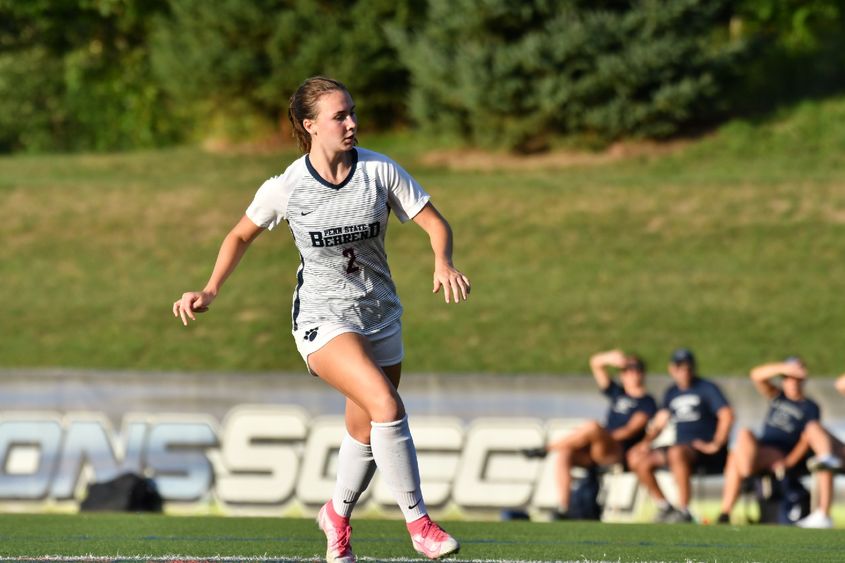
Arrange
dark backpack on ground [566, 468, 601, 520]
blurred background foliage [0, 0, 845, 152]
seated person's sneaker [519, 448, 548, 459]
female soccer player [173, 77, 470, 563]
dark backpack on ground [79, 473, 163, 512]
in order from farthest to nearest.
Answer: blurred background foliage [0, 0, 845, 152], seated person's sneaker [519, 448, 548, 459], dark backpack on ground [566, 468, 601, 520], dark backpack on ground [79, 473, 163, 512], female soccer player [173, 77, 470, 563]

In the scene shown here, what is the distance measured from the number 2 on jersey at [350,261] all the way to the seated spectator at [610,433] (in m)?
6.60

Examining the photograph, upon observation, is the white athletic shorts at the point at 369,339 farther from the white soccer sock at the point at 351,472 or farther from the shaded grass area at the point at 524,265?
the shaded grass area at the point at 524,265

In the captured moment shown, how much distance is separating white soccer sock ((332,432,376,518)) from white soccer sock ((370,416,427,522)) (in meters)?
0.23

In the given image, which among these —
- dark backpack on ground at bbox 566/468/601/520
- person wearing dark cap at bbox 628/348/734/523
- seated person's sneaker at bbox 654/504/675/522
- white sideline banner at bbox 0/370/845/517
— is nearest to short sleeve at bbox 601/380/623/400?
white sideline banner at bbox 0/370/845/517

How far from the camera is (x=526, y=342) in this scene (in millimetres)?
18859

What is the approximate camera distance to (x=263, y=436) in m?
12.9

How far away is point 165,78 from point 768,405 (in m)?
21.9

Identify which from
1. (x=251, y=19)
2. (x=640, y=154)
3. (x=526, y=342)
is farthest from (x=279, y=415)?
(x=251, y=19)

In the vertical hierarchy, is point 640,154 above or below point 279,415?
above

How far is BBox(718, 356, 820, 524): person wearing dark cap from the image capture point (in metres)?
12.2

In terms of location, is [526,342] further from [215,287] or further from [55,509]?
[215,287]

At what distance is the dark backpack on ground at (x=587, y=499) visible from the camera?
40.7ft

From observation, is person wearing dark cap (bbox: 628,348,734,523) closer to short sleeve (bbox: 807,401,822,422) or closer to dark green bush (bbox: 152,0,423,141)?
short sleeve (bbox: 807,401,822,422)

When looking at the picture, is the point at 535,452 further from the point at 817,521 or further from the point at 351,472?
the point at 351,472
